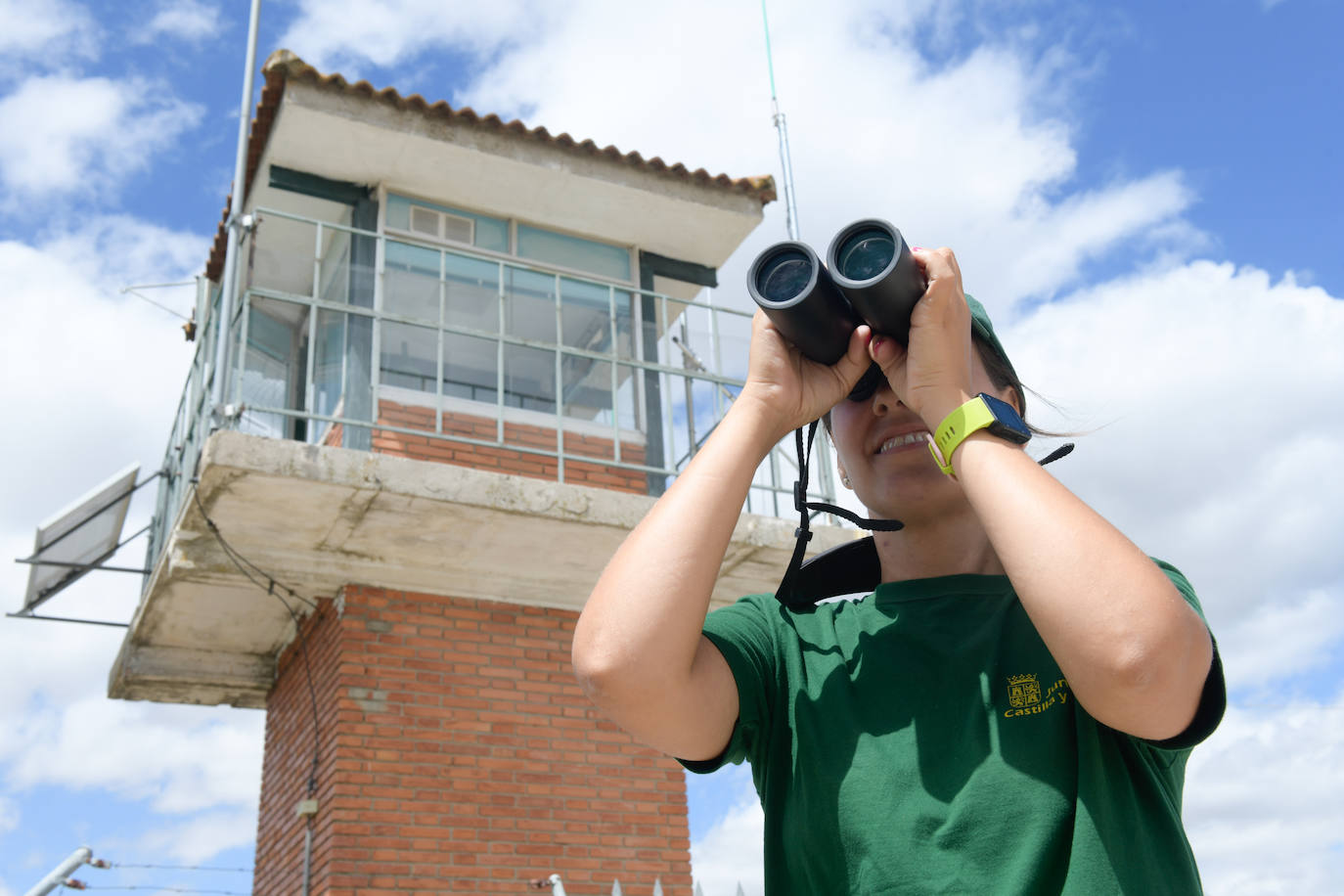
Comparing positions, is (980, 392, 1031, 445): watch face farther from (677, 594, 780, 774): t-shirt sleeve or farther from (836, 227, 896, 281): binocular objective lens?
(677, 594, 780, 774): t-shirt sleeve

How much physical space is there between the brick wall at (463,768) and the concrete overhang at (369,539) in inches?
8.9

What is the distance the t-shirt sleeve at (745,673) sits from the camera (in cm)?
128

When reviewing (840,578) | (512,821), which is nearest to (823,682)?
(840,578)

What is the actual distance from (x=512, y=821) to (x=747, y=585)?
1751 mm

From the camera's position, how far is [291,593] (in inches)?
247

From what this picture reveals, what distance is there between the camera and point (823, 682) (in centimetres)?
124

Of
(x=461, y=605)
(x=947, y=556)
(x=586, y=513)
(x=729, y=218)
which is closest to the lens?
(x=947, y=556)

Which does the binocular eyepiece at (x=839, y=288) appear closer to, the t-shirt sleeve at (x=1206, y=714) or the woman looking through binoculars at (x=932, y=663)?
the woman looking through binoculars at (x=932, y=663)

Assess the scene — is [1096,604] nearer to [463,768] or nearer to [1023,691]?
[1023,691]

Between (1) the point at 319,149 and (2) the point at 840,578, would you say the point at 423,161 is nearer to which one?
(1) the point at 319,149

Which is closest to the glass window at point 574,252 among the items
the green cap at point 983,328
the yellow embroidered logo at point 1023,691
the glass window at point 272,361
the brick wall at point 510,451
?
the brick wall at point 510,451

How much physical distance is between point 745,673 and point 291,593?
544 cm

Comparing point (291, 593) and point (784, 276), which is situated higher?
point (291, 593)

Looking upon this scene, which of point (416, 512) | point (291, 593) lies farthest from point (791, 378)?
point (291, 593)
